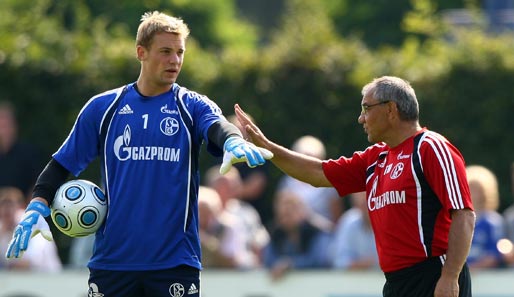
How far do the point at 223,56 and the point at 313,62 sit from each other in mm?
1286

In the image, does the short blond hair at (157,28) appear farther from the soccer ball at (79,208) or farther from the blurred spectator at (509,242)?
the blurred spectator at (509,242)

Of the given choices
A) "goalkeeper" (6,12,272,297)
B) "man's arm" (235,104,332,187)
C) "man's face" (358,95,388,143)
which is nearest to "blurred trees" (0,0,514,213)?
"man's arm" (235,104,332,187)

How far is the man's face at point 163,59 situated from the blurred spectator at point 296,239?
5176mm

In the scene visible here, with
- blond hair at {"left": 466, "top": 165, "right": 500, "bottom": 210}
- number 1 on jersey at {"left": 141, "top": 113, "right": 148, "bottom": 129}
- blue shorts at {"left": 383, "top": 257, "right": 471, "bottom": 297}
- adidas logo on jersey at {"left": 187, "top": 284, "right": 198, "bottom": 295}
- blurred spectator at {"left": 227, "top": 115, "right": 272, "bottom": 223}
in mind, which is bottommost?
adidas logo on jersey at {"left": 187, "top": 284, "right": 198, "bottom": 295}

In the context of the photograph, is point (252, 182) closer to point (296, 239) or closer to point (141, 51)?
point (296, 239)

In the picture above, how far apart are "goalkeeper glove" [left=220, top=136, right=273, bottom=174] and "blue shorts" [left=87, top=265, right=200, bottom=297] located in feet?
3.05

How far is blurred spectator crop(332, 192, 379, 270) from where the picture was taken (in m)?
12.7

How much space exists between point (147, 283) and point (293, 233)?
5313 millimetres

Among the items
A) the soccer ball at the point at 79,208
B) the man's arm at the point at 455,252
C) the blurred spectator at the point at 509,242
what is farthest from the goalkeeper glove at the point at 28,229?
the blurred spectator at the point at 509,242

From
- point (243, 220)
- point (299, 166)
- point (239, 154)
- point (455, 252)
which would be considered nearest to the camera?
point (239, 154)

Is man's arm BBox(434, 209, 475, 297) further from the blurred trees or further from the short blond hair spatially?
the blurred trees

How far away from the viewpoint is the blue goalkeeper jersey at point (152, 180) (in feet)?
25.9

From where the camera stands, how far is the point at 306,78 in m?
16.4

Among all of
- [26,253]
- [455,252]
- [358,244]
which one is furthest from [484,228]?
[26,253]
